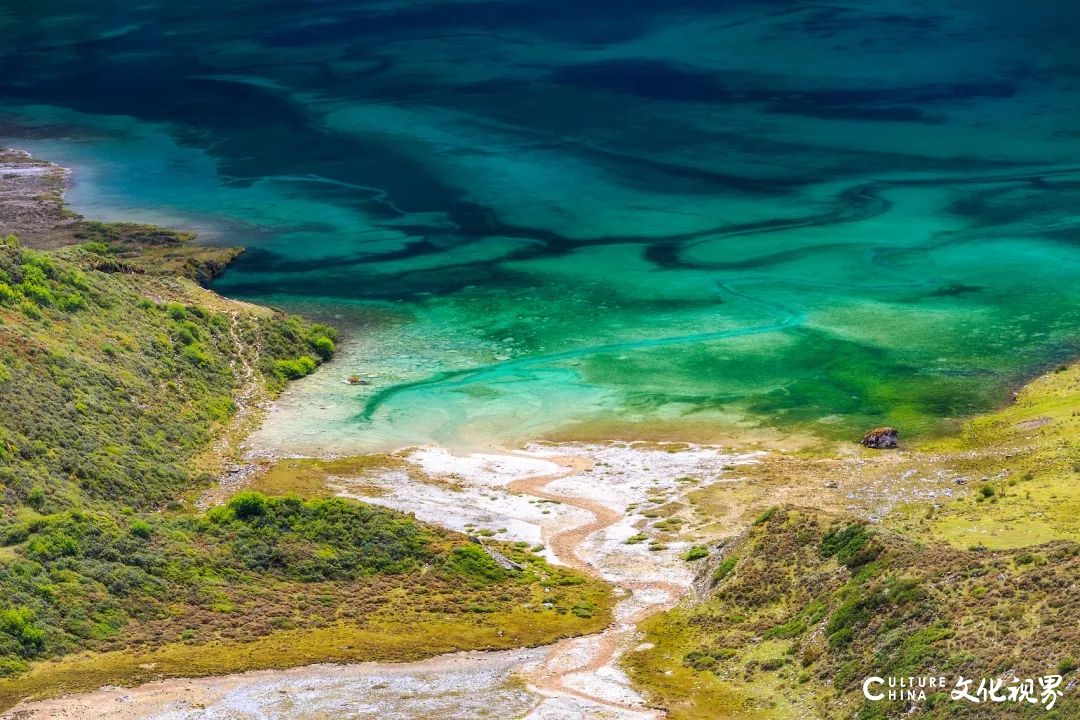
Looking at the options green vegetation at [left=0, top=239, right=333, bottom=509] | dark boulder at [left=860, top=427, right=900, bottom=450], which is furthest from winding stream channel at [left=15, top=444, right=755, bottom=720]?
green vegetation at [left=0, top=239, right=333, bottom=509]

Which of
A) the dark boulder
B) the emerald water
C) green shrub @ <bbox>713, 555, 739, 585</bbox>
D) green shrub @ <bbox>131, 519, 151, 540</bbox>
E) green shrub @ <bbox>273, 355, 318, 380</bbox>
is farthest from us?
green shrub @ <bbox>273, 355, 318, 380</bbox>

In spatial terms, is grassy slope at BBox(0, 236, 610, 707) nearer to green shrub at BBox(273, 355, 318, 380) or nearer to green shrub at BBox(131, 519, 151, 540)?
green shrub at BBox(131, 519, 151, 540)

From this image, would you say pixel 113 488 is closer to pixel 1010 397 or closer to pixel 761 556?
pixel 761 556

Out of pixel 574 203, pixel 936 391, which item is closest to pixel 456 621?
pixel 936 391

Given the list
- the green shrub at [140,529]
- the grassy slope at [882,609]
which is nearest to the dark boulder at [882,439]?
the grassy slope at [882,609]

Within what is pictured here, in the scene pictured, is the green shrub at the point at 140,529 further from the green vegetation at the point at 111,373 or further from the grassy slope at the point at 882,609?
the grassy slope at the point at 882,609
